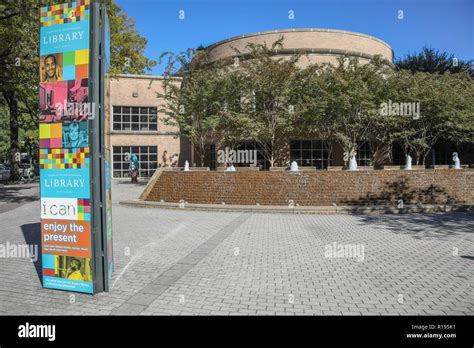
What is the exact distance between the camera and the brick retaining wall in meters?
13.8

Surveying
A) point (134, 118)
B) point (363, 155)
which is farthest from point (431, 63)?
point (134, 118)

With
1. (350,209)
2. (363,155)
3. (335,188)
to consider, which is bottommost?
A: (350,209)

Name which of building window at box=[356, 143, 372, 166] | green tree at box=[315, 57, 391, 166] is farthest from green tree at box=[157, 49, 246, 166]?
building window at box=[356, 143, 372, 166]

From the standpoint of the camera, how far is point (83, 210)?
4770mm

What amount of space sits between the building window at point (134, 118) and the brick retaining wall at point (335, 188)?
Result: 64.5 feet

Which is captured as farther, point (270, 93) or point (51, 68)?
point (270, 93)

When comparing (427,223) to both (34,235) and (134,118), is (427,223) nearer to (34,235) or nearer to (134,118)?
(34,235)

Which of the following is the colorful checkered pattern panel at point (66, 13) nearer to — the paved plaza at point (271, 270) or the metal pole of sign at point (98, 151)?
the metal pole of sign at point (98, 151)

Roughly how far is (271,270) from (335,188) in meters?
8.74

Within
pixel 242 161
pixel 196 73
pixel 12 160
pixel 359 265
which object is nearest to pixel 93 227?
pixel 359 265

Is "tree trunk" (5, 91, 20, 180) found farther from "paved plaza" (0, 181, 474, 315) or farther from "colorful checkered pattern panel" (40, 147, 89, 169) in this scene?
"colorful checkered pattern panel" (40, 147, 89, 169)
